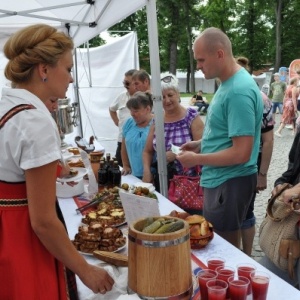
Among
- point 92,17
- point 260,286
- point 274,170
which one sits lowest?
point 274,170

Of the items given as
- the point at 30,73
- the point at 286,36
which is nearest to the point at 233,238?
the point at 30,73

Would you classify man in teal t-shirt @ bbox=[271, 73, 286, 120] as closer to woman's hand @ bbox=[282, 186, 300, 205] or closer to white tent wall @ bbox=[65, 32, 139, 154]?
white tent wall @ bbox=[65, 32, 139, 154]

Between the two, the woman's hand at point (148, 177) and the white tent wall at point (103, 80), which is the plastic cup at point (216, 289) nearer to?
the woman's hand at point (148, 177)

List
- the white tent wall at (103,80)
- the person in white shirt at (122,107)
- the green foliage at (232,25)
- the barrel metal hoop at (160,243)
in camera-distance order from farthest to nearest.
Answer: the green foliage at (232,25) < the white tent wall at (103,80) < the person in white shirt at (122,107) < the barrel metal hoop at (160,243)

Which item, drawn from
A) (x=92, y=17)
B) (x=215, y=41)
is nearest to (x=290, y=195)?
(x=215, y=41)

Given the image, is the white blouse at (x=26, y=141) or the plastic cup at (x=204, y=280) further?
the plastic cup at (x=204, y=280)

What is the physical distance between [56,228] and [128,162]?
7.64 ft

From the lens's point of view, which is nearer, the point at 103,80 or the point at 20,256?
the point at 20,256

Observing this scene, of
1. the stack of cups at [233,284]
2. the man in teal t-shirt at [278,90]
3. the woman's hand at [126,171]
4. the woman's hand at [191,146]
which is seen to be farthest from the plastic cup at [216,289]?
the man in teal t-shirt at [278,90]

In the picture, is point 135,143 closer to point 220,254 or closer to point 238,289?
point 220,254

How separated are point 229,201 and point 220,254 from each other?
683mm

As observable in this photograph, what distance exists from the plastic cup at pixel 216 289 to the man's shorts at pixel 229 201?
43.1 inches

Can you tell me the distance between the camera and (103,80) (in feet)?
23.0

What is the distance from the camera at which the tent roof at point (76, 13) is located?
3.27 m
